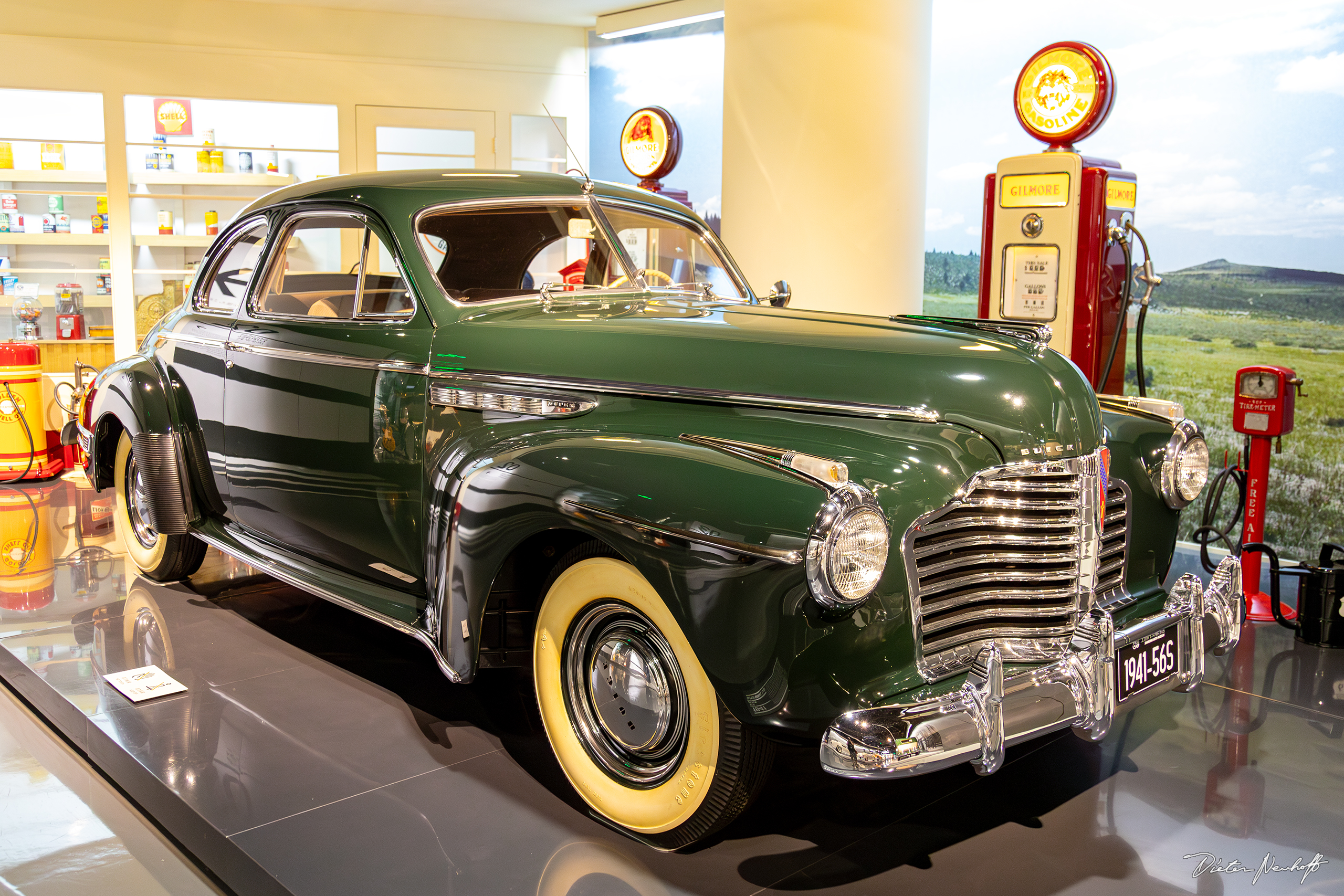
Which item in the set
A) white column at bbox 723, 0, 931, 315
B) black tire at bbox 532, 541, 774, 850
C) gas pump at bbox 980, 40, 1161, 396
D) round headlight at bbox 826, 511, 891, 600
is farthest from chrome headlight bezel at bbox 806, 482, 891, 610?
white column at bbox 723, 0, 931, 315

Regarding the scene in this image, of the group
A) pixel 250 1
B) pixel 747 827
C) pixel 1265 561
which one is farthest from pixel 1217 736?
pixel 250 1

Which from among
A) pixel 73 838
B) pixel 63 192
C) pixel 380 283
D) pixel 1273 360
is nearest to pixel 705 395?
pixel 380 283

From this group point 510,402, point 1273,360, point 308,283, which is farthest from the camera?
point 1273,360

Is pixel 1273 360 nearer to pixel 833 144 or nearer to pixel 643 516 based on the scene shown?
pixel 833 144

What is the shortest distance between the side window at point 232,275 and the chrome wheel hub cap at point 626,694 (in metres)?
2.26

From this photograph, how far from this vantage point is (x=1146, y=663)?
8.05 feet

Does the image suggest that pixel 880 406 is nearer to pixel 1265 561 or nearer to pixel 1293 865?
pixel 1293 865

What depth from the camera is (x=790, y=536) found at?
2.03 m

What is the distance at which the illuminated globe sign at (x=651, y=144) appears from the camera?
281 inches

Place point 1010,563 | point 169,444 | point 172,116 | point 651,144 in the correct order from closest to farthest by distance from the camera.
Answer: point 1010,563, point 169,444, point 651,144, point 172,116

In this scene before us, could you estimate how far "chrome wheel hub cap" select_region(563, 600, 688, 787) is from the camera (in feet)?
7.92

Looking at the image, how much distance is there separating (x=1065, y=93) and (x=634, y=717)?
3.85 m

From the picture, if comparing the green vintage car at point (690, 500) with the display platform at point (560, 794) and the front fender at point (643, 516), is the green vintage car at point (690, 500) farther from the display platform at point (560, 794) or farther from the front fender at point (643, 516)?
the display platform at point (560, 794)

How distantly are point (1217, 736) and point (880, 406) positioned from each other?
1.72 meters
